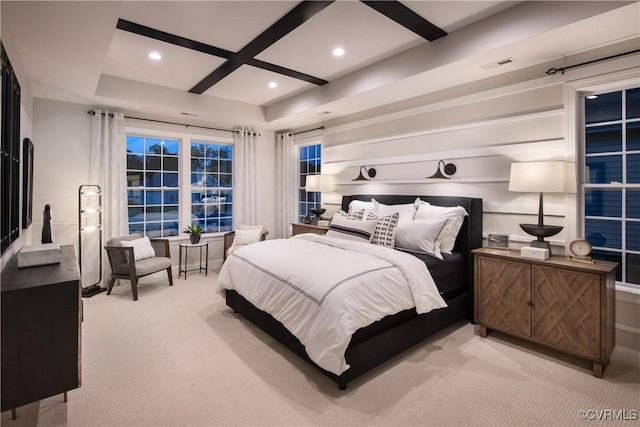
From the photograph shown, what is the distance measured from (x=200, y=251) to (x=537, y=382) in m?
4.76

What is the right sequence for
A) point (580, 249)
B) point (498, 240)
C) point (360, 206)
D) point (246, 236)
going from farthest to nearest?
1. point (246, 236)
2. point (360, 206)
3. point (498, 240)
4. point (580, 249)

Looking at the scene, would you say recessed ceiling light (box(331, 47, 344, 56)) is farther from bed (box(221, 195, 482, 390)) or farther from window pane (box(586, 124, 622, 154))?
window pane (box(586, 124, 622, 154))

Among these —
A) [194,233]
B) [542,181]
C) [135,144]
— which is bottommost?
[194,233]

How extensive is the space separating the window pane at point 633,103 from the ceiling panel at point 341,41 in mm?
1808

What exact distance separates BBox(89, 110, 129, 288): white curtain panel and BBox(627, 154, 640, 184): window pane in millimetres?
5801

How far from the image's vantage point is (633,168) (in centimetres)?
276

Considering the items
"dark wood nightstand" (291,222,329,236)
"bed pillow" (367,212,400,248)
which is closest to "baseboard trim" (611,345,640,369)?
"bed pillow" (367,212,400,248)

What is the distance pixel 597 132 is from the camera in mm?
2945

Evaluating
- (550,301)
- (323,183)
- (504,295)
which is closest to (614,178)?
(550,301)

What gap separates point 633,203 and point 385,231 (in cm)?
209

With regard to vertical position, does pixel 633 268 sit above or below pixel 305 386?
above

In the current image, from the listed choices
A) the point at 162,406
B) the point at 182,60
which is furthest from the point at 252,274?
the point at 182,60

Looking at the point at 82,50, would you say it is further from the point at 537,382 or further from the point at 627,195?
the point at 627,195

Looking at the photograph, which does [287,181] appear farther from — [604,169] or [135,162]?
[604,169]
